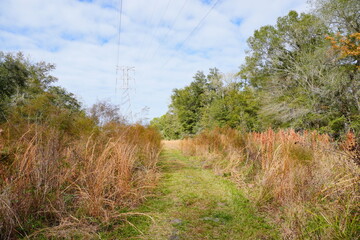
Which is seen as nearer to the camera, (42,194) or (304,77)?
(42,194)

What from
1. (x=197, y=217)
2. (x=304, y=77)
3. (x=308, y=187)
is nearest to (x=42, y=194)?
(x=197, y=217)

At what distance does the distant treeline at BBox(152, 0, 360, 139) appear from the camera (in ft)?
41.1

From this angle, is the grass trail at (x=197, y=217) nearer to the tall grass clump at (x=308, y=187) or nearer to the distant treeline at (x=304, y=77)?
the tall grass clump at (x=308, y=187)

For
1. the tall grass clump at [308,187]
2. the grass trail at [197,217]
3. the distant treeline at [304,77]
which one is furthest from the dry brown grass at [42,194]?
the distant treeline at [304,77]

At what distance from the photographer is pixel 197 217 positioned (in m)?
3.09

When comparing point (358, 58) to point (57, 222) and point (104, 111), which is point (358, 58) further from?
point (57, 222)

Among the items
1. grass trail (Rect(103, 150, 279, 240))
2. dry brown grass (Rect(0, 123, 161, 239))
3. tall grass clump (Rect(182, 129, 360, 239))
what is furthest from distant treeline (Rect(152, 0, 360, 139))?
dry brown grass (Rect(0, 123, 161, 239))

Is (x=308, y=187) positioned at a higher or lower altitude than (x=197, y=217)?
higher

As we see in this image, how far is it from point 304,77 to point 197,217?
1671 centimetres

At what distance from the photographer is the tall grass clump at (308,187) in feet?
6.57

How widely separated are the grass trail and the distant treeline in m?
7.79

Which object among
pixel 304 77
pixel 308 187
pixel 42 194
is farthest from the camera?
pixel 304 77

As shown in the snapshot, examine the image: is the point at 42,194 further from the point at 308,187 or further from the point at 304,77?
the point at 304,77

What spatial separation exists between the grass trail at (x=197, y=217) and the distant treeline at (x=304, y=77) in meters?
7.79
